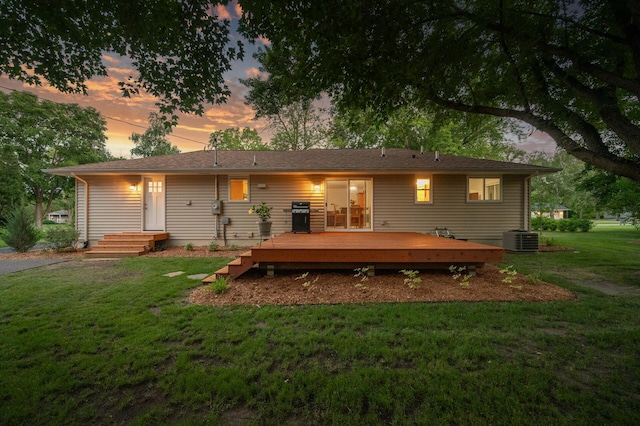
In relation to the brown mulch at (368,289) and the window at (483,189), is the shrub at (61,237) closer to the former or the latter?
the brown mulch at (368,289)

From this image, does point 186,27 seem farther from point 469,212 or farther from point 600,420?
point 469,212

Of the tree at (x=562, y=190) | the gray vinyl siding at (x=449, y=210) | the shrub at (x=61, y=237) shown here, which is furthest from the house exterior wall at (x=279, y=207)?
the tree at (x=562, y=190)

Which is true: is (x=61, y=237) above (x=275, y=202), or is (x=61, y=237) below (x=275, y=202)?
below

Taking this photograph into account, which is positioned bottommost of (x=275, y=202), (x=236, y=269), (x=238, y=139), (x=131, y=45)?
(x=236, y=269)

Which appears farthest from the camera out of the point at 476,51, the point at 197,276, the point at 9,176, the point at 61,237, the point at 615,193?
the point at 9,176

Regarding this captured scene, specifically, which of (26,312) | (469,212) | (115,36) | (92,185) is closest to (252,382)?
(26,312)

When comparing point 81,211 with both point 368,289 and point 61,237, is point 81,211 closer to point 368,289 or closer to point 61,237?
point 61,237

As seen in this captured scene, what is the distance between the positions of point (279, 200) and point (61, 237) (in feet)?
22.6

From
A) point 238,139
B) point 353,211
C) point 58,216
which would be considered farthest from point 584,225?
point 58,216

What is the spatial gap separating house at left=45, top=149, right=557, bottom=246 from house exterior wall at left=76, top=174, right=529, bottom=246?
0.03m

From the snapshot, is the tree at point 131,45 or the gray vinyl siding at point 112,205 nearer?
the tree at point 131,45

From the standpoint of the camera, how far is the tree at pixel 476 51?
2.96 metres

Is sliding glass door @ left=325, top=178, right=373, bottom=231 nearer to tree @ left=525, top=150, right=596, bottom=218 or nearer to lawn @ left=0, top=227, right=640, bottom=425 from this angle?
lawn @ left=0, top=227, right=640, bottom=425

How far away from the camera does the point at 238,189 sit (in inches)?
348
